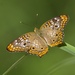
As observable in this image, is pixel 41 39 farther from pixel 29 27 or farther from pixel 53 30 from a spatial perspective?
pixel 29 27

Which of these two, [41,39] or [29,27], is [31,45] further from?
[29,27]

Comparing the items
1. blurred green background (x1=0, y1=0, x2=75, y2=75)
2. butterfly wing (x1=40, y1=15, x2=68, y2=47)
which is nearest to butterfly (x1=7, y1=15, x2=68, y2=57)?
butterfly wing (x1=40, y1=15, x2=68, y2=47)

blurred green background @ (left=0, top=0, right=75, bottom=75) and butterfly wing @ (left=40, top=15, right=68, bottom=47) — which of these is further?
blurred green background @ (left=0, top=0, right=75, bottom=75)

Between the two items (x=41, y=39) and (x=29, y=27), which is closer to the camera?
(x=41, y=39)

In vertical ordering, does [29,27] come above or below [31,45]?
below

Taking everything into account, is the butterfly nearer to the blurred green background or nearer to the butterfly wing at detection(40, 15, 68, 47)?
the butterfly wing at detection(40, 15, 68, 47)

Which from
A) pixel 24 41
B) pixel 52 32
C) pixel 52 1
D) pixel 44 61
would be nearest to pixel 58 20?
pixel 52 32

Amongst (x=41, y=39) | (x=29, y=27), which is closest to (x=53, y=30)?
(x=41, y=39)
